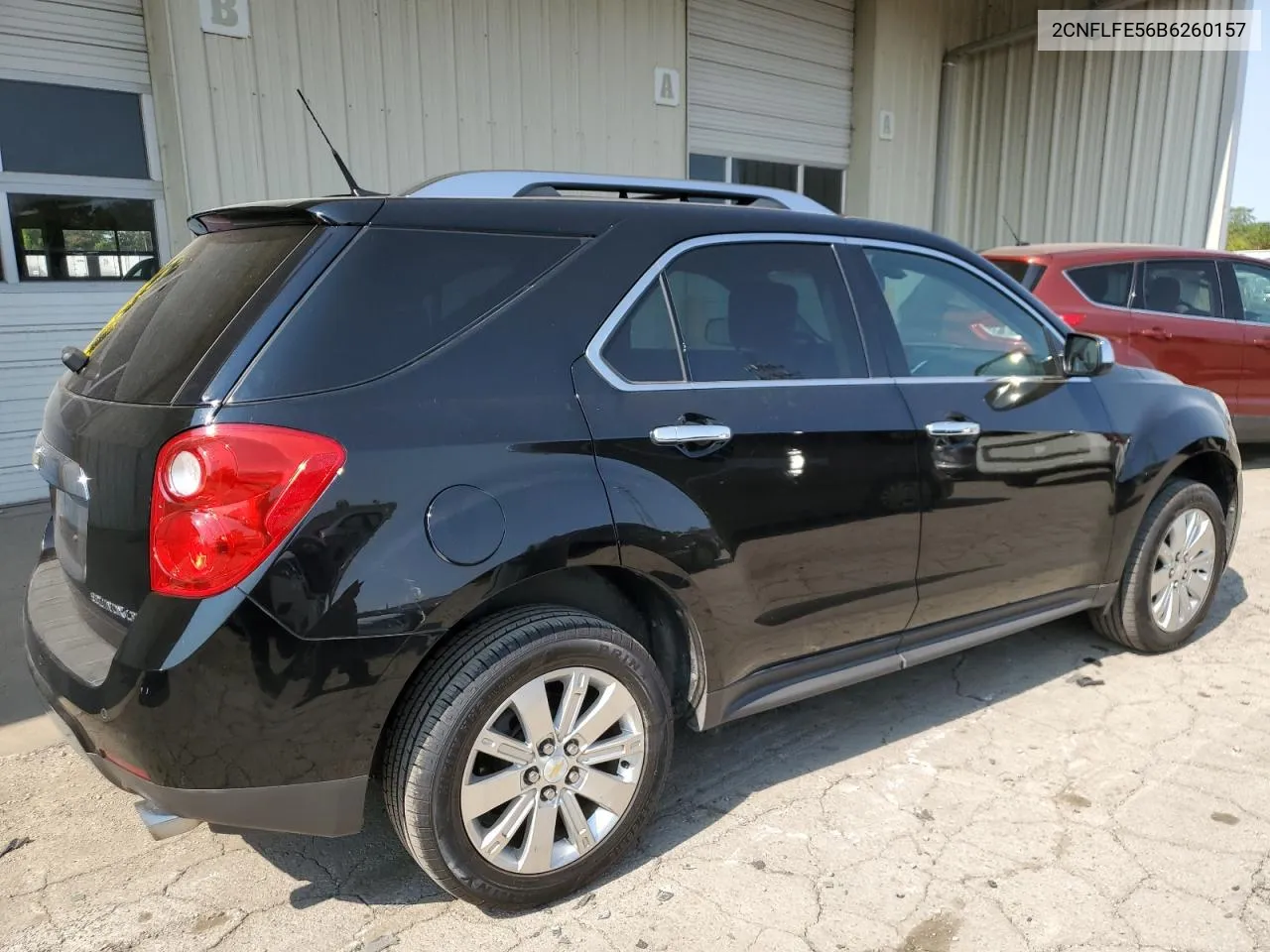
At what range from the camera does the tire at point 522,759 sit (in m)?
2.11

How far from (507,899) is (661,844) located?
1.73 feet

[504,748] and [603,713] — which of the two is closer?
[504,748]

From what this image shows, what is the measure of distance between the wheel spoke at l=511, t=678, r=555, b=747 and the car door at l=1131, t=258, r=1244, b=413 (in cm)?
603

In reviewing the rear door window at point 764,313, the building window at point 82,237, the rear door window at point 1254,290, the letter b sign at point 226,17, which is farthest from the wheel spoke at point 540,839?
the rear door window at point 1254,290

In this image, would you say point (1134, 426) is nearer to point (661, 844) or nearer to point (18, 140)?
point (661, 844)

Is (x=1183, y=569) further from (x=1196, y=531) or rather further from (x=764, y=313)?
(x=764, y=313)

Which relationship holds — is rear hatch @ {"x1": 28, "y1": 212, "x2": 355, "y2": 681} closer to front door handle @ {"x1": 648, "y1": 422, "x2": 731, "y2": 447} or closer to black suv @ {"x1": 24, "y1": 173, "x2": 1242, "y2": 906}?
black suv @ {"x1": 24, "y1": 173, "x2": 1242, "y2": 906}

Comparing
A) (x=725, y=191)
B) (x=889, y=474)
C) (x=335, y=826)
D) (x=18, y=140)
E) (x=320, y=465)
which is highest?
(x=18, y=140)

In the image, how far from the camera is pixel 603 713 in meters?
2.35

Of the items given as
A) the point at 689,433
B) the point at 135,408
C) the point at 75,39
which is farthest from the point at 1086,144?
the point at 135,408

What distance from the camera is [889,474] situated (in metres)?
2.85

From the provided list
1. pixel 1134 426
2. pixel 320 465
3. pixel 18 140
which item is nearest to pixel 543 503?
pixel 320 465

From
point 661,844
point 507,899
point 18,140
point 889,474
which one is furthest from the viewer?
point 18,140

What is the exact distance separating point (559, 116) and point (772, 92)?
10.8 ft
